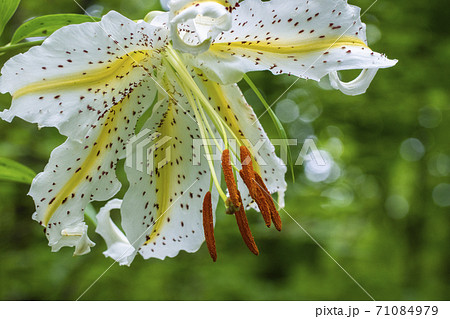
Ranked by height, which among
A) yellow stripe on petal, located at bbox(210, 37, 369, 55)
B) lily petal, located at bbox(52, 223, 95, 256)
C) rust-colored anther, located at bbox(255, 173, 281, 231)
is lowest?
rust-colored anther, located at bbox(255, 173, 281, 231)

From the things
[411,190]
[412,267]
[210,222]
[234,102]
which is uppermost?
[234,102]

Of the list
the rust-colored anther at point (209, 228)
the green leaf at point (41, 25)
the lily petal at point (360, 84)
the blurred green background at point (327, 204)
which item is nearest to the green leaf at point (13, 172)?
the green leaf at point (41, 25)

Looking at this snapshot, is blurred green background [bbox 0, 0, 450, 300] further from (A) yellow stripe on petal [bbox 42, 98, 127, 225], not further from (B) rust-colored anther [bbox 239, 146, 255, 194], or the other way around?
(B) rust-colored anther [bbox 239, 146, 255, 194]

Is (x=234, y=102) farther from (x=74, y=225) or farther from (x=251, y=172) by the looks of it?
(x=74, y=225)

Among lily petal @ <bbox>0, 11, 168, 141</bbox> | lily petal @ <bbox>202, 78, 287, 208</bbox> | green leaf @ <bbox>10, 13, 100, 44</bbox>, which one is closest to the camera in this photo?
lily petal @ <bbox>0, 11, 168, 141</bbox>

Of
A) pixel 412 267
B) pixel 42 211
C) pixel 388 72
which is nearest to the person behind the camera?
pixel 42 211

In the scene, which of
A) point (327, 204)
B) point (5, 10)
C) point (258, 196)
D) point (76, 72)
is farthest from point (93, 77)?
point (327, 204)

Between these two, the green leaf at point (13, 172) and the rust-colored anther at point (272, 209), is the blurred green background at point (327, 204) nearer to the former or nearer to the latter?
the green leaf at point (13, 172)

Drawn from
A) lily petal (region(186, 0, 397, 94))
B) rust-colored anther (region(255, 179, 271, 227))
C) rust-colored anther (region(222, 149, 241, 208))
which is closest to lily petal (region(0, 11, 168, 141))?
lily petal (region(186, 0, 397, 94))
